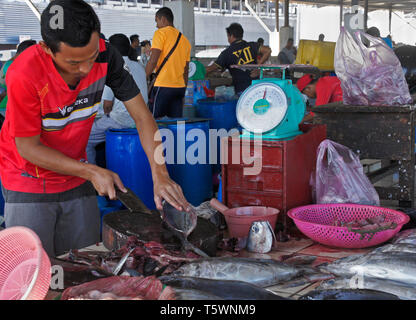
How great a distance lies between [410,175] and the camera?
3.10m

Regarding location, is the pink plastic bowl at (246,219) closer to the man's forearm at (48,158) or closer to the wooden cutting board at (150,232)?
the wooden cutting board at (150,232)

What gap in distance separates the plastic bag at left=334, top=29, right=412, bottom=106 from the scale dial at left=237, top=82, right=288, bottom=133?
0.90m

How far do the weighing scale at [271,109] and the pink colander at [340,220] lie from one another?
0.37 meters

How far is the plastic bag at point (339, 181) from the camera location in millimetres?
2378

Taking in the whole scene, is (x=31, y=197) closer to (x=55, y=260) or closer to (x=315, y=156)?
(x=55, y=260)

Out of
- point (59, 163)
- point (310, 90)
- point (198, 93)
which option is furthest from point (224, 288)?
point (198, 93)

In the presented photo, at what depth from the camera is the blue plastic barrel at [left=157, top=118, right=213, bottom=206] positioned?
4.20 metres

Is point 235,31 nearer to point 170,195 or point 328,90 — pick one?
point 328,90

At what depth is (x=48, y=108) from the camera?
6.39ft

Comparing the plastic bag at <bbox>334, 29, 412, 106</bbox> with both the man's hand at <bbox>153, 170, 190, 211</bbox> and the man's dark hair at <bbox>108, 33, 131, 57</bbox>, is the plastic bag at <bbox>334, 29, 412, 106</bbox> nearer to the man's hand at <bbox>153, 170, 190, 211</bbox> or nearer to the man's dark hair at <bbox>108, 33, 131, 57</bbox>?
the man's hand at <bbox>153, 170, 190, 211</bbox>

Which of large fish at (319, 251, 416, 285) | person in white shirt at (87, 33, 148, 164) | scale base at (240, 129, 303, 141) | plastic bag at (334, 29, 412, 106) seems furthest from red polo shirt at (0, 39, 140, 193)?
person in white shirt at (87, 33, 148, 164)

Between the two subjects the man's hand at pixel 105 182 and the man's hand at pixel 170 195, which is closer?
the man's hand at pixel 105 182

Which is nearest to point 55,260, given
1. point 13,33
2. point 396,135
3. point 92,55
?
point 92,55

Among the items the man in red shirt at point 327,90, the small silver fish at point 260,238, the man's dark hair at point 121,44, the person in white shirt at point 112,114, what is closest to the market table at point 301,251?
the small silver fish at point 260,238
